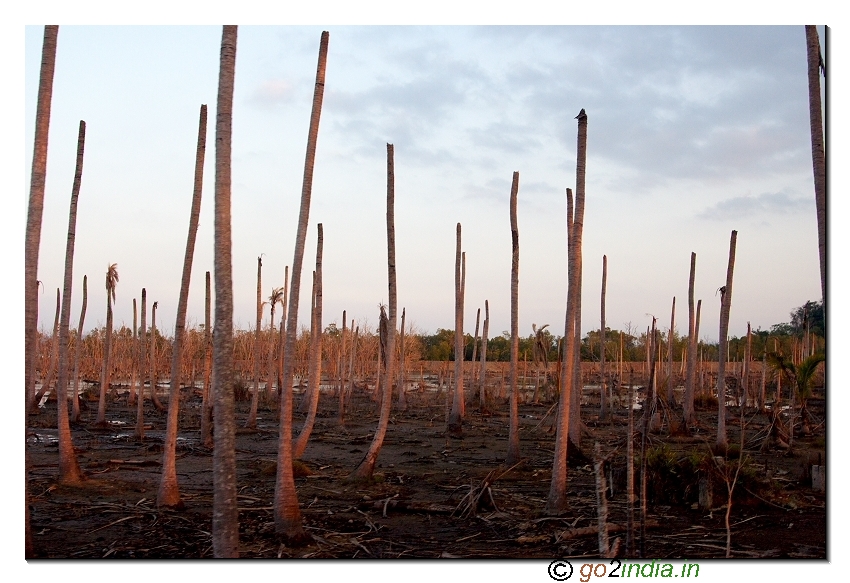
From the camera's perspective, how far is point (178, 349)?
382 inches

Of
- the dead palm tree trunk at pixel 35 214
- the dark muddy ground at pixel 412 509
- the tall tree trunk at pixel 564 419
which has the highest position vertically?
the dead palm tree trunk at pixel 35 214

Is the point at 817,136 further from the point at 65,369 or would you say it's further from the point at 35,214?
the point at 65,369

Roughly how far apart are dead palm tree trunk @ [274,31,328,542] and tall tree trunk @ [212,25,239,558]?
5.96 feet

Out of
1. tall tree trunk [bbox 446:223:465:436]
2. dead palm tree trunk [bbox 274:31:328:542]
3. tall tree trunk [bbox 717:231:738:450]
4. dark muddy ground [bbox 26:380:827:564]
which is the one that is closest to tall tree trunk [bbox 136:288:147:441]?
dark muddy ground [bbox 26:380:827:564]

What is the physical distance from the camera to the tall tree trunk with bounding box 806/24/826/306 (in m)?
6.85

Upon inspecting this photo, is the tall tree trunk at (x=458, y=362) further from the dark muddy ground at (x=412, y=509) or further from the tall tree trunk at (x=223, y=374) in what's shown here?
the tall tree trunk at (x=223, y=374)

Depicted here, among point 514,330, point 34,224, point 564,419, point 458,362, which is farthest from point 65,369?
point 458,362

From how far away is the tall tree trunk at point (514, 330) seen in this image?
40.8ft

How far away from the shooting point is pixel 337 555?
7.23 metres

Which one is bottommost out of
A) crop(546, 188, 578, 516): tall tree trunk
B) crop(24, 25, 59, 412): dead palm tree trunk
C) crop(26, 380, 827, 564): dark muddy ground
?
crop(26, 380, 827, 564): dark muddy ground

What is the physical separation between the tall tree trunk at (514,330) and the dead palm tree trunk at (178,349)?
4965 mm

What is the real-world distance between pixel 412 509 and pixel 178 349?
11.2 feet

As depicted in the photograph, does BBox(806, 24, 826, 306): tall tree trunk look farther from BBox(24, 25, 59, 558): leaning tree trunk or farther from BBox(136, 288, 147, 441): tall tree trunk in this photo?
BBox(136, 288, 147, 441): tall tree trunk

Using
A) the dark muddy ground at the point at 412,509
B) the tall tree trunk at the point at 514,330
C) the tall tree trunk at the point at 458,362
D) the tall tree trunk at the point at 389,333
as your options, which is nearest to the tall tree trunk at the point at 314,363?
the dark muddy ground at the point at 412,509
